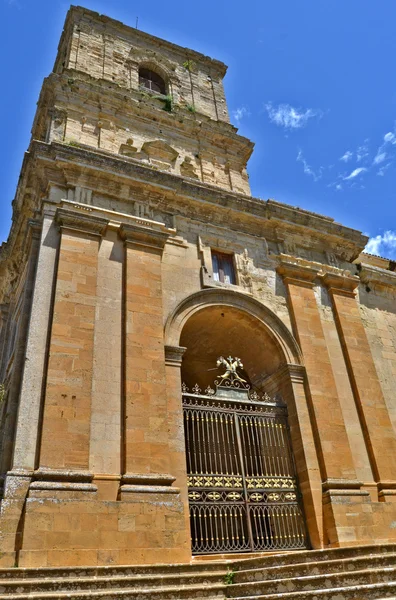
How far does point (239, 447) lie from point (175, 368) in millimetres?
2206

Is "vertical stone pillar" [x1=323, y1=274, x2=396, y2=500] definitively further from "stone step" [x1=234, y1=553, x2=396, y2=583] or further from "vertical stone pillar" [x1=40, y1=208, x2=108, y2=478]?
"vertical stone pillar" [x1=40, y1=208, x2=108, y2=478]

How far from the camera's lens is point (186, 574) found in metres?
7.09

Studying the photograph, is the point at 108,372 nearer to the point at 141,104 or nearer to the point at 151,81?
the point at 141,104

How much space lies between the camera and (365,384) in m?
12.3

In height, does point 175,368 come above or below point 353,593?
above

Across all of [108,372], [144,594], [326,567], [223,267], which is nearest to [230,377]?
[223,267]

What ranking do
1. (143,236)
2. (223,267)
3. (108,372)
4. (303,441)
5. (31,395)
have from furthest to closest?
(223,267), (143,236), (303,441), (108,372), (31,395)

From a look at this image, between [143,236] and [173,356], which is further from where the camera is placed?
[143,236]

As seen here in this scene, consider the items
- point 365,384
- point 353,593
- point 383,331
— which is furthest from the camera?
point 383,331

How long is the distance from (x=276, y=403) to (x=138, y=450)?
4.12 metres

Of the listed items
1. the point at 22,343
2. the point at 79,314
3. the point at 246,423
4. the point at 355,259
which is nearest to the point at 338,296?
the point at 355,259

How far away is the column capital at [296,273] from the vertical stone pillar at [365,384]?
2.04ft

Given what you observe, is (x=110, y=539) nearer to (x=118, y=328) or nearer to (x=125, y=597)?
(x=125, y=597)

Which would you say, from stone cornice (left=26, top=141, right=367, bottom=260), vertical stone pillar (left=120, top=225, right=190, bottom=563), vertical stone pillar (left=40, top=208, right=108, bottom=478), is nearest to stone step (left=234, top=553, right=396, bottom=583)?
vertical stone pillar (left=120, top=225, right=190, bottom=563)
